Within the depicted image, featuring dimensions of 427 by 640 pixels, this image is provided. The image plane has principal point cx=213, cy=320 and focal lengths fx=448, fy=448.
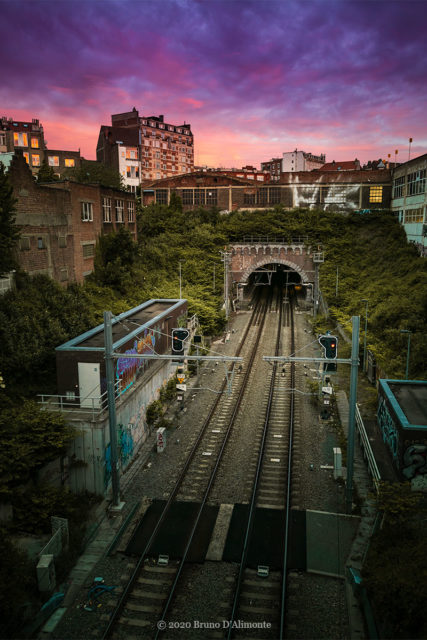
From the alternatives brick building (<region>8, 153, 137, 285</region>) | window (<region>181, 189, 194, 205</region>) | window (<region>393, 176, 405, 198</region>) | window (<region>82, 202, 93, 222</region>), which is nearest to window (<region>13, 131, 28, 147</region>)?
window (<region>181, 189, 194, 205</region>)

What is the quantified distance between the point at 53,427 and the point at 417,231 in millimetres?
44606

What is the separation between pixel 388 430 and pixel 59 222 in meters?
26.0

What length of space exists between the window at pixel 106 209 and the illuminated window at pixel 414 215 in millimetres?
31822

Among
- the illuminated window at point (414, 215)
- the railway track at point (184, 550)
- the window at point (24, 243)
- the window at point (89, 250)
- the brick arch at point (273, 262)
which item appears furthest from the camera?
the brick arch at point (273, 262)

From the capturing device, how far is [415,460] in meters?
16.2

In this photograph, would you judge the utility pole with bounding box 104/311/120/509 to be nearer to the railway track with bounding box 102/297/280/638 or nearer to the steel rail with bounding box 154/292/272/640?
the railway track with bounding box 102/297/280/638

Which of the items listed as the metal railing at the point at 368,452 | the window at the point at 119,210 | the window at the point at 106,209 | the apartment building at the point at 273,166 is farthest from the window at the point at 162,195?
the apartment building at the point at 273,166

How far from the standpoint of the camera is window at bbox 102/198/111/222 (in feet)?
134

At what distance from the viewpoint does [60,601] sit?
11906 mm

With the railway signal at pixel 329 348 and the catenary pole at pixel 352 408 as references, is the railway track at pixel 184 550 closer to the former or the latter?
the catenary pole at pixel 352 408

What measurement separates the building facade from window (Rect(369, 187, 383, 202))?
2394 millimetres

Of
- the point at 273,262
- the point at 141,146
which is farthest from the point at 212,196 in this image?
the point at 141,146

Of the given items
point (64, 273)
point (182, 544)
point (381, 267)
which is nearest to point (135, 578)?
point (182, 544)

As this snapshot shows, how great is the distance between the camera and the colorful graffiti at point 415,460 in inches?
635
